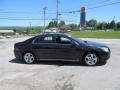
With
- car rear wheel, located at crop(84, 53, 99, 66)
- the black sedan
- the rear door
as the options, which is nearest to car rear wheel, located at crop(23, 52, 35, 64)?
the black sedan

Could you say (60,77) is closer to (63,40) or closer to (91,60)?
(91,60)

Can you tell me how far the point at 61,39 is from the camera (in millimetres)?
12844

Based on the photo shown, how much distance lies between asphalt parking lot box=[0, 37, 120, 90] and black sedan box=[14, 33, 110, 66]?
0.37 meters

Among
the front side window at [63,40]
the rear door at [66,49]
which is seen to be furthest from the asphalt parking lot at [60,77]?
the front side window at [63,40]

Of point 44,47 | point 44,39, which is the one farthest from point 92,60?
point 44,39

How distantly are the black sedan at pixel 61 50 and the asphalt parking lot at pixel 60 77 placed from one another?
37 centimetres

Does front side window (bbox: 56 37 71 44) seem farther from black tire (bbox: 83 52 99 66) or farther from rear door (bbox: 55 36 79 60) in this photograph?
black tire (bbox: 83 52 99 66)

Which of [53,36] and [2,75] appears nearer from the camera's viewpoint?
[2,75]

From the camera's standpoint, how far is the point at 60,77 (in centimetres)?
956

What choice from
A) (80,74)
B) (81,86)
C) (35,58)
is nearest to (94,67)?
(80,74)

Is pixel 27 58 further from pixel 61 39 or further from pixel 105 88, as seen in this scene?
pixel 105 88

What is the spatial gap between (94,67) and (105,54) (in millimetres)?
854

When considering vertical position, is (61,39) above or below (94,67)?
above

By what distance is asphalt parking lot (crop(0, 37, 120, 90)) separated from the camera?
819cm
